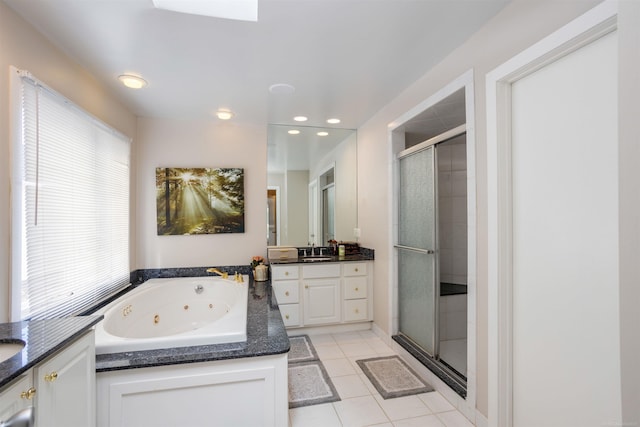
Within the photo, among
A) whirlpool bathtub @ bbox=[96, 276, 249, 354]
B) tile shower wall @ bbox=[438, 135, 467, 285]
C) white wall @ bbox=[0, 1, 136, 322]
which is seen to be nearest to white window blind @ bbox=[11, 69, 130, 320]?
white wall @ bbox=[0, 1, 136, 322]

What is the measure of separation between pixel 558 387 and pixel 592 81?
1356mm

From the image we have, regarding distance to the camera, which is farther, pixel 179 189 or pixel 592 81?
pixel 179 189

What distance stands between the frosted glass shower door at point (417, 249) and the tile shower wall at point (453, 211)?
A: 0.77 m

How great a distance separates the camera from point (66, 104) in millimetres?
1981

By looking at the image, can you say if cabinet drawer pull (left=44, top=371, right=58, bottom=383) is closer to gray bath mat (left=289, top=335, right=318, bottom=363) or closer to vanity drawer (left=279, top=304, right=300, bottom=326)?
gray bath mat (left=289, top=335, right=318, bottom=363)

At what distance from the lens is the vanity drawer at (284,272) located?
10.7ft

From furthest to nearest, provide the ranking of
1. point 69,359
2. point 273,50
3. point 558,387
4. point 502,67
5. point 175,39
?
point 273,50
point 175,39
point 502,67
point 558,387
point 69,359

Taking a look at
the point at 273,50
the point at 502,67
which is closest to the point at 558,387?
the point at 502,67

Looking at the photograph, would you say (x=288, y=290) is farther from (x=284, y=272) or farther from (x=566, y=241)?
(x=566, y=241)

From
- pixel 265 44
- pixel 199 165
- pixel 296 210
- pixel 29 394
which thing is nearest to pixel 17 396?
pixel 29 394

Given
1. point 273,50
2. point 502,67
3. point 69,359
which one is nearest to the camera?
point 69,359

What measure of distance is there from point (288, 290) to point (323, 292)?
1.26 ft

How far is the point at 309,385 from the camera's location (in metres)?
2.34

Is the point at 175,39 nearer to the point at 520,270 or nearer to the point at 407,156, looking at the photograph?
the point at 407,156
